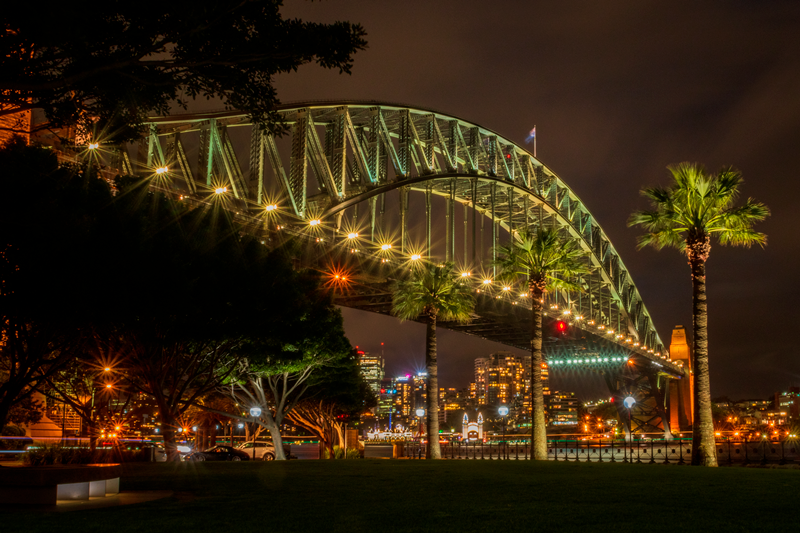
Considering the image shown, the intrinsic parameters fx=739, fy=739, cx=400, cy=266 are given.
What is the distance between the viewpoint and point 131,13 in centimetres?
1212

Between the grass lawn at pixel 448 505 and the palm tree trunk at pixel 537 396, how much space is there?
17.8 metres

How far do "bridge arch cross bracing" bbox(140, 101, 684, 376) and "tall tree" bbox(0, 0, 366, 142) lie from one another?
1.46 m

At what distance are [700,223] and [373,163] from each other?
32687 mm

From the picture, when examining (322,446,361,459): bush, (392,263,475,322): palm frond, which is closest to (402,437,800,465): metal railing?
(322,446,361,459): bush

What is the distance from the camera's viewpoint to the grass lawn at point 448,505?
10234 millimetres

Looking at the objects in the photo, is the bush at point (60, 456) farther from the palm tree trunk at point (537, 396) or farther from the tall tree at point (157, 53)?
the palm tree trunk at point (537, 396)

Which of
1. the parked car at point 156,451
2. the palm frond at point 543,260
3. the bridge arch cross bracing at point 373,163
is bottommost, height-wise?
the parked car at point 156,451

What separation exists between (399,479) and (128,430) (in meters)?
41.0

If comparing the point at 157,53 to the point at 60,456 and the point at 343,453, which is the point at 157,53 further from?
the point at 343,453

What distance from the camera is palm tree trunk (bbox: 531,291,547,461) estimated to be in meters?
37.4

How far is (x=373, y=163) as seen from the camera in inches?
2355

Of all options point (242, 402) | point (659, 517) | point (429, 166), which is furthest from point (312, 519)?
point (429, 166)

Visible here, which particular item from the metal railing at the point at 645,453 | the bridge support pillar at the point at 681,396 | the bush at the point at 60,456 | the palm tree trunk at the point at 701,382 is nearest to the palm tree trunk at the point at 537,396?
the metal railing at the point at 645,453

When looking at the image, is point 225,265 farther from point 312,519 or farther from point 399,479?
point 312,519
